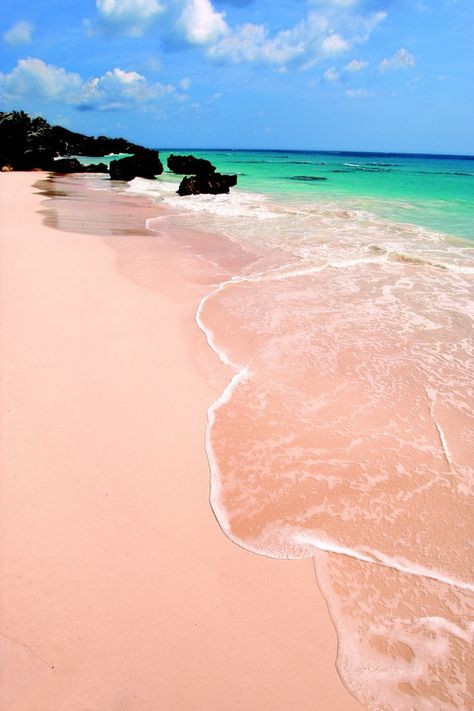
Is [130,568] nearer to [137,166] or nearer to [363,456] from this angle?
[363,456]

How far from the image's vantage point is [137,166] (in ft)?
122

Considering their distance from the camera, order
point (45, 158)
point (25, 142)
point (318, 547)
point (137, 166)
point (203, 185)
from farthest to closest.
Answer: point (45, 158), point (25, 142), point (137, 166), point (203, 185), point (318, 547)

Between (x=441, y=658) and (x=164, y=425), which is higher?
(x=164, y=425)

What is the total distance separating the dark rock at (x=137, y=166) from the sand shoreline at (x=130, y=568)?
3496cm

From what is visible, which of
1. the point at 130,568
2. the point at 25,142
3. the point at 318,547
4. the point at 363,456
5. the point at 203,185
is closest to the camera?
the point at 130,568

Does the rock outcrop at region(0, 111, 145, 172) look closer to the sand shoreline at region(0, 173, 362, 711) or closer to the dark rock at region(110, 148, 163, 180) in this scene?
the dark rock at region(110, 148, 163, 180)

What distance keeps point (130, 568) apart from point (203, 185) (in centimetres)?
2668

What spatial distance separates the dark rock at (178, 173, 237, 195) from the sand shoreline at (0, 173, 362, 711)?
23.2m

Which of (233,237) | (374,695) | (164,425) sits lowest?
(374,695)

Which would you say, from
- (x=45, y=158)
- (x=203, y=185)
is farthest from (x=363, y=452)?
(x=45, y=158)

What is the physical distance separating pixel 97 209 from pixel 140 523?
59.1ft

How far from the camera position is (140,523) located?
10.4 feet

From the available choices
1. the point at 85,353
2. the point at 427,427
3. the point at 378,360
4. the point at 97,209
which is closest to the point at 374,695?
the point at 427,427

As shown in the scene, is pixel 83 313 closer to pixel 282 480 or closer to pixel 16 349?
pixel 16 349
